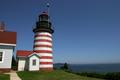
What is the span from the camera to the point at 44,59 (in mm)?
26969

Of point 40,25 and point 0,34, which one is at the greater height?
point 40,25

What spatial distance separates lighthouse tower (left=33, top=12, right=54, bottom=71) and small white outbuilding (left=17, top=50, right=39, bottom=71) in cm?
85

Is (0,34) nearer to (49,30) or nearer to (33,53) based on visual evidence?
(33,53)

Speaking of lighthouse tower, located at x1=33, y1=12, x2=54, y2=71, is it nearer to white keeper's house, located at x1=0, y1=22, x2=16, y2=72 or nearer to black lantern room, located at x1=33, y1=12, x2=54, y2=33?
black lantern room, located at x1=33, y1=12, x2=54, y2=33

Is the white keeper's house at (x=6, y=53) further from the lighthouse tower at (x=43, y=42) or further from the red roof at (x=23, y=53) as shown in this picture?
the lighthouse tower at (x=43, y=42)

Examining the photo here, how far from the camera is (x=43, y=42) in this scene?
26953 mm

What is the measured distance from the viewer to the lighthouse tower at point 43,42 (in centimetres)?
2695

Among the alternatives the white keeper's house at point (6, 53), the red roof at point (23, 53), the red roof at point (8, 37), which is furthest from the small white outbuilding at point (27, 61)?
the white keeper's house at point (6, 53)

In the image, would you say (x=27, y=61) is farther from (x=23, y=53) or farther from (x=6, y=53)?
(x=6, y=53)

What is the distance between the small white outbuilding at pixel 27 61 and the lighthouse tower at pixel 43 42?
0.85 metres

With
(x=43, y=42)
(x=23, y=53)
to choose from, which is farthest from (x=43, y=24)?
(x=23, y=53)

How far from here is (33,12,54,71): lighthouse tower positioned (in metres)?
27.0

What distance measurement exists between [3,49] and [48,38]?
821 cm

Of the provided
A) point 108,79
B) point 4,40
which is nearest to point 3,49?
Result: point 4,40
